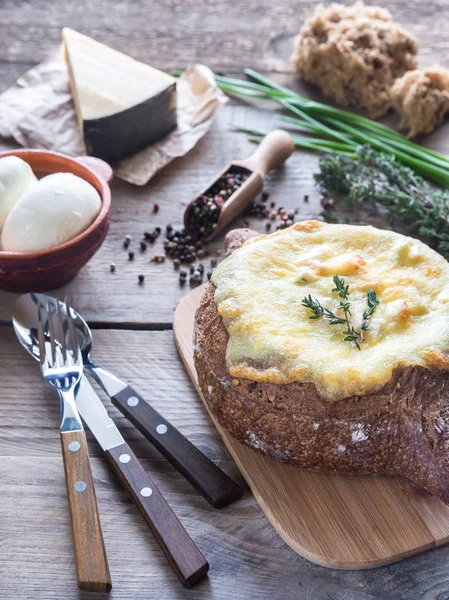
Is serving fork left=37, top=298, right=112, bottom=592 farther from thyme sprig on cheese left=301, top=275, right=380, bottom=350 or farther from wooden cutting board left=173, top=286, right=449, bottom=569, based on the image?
thyme sprig on cheese left=301, top=275, right=380, bottom=350

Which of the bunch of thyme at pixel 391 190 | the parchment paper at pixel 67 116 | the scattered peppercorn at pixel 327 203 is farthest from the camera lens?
the parchment paper at pixel 67 116

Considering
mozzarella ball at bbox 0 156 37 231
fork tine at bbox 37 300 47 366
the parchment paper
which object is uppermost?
mozzarella ball at bbox 0 156 37 231

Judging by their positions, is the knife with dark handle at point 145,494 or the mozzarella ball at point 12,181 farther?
the mozzarella ball at point 12,181

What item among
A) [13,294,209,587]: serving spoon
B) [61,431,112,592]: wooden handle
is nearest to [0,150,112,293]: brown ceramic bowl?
[13,294,209,587]: serving spoon

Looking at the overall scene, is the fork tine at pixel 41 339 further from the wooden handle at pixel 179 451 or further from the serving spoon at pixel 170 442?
the wooden handle at pixel 179 451

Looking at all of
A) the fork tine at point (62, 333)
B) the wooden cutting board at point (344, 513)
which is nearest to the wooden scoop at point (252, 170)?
the fork tine at point (62, 333)

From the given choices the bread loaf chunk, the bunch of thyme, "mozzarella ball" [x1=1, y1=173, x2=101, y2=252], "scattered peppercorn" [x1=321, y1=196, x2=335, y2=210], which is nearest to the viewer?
"mozzarella ball" [x1=1, y1=173, x2=101, y2=252]
